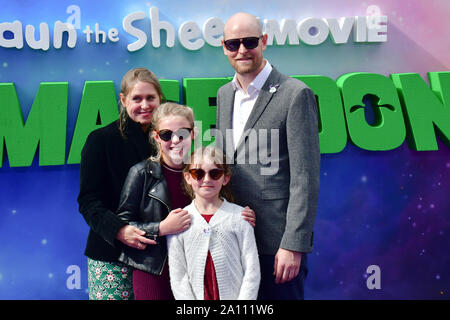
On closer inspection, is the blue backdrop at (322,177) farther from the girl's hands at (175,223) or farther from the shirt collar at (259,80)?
the girl's hands at (175,223)

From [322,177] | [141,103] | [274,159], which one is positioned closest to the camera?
[274,159]

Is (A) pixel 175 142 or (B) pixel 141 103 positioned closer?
(A) pixel 175 142

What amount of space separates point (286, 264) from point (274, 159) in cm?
52

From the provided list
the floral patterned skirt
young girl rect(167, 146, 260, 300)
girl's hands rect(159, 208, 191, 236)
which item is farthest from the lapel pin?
the floral patterned skirt

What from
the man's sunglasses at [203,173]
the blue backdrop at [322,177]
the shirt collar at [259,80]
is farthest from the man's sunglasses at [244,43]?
the blue backdrop at [322,177]

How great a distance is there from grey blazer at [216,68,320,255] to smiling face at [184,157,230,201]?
0.16m

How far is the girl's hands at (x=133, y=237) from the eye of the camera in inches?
88.9

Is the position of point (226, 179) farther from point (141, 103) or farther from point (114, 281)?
point (114, 281)

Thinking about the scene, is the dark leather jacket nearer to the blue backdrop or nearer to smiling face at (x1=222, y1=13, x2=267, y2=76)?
smiling face at (x1=222, y1=13, x2=267, y2=76)

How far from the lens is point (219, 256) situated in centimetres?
218

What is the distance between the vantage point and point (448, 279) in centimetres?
407

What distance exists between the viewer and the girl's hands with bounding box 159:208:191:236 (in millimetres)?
2201

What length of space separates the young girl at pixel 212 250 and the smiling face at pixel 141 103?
0.48 metres

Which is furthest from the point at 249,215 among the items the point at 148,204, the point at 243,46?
the point at 243,46
